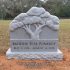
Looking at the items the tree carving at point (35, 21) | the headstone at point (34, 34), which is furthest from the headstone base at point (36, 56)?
the tree carving at point (35, 21)

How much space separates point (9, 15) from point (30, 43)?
1609 inches

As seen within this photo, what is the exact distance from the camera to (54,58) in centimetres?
959

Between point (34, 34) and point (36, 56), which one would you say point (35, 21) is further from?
point (36, 56)

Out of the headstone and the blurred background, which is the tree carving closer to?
the headstone

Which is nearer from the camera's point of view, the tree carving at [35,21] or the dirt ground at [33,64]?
the dirt ground at [33,64]

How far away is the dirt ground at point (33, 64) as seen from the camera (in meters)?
8.33

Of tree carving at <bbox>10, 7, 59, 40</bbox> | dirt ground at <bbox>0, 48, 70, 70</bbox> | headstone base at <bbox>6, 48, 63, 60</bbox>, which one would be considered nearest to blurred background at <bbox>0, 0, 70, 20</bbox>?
tree carving at <bbox>10, 7, 59, 40</bbox>

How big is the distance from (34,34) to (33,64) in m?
1.19

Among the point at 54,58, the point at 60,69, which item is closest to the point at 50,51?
the point at 54,58

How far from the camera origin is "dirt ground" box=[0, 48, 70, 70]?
833 centimetres

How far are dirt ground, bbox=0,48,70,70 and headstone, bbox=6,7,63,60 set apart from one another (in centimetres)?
37

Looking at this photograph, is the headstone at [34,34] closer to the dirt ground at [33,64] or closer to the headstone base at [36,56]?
the headstone base at [36,56]

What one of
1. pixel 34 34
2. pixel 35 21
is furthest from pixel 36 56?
pixel 35 21

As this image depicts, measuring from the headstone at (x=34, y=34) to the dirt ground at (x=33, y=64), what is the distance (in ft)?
1.20
